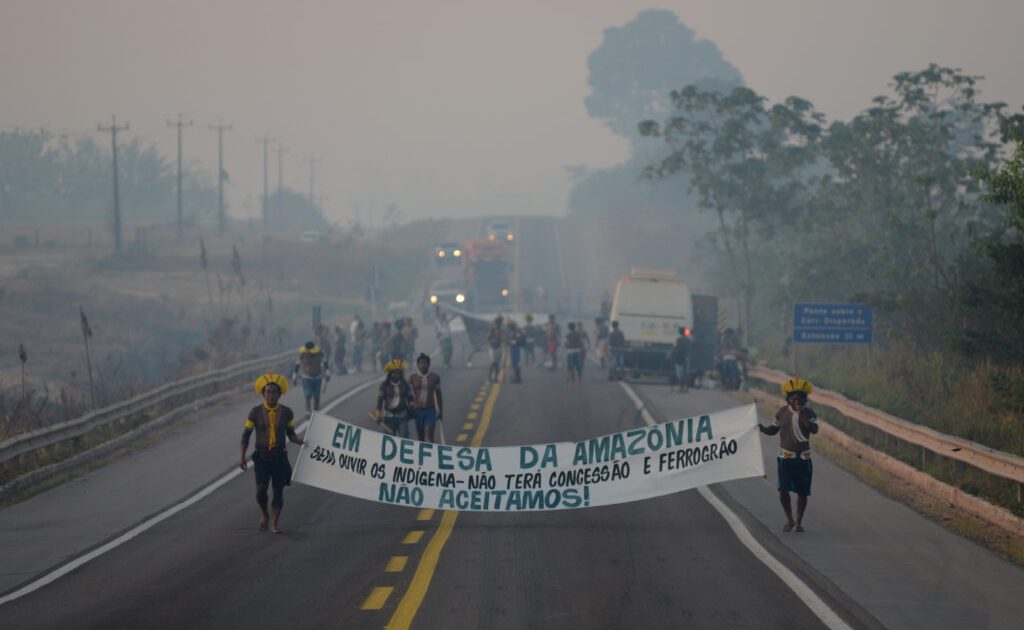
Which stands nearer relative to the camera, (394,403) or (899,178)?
(394,403)

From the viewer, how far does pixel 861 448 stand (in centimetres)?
2189

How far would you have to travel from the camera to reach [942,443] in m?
17.5

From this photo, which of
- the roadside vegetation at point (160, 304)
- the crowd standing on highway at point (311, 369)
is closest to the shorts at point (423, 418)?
the crowd standing on highway at point (311, 369)

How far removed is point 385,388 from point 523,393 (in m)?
15.4

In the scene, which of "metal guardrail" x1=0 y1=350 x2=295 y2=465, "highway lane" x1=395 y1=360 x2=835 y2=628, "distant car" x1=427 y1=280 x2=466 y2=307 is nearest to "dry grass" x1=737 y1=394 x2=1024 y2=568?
"highway lane" x1=395 y1=360 x2=835 y2=628

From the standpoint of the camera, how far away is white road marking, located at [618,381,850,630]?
427 inches

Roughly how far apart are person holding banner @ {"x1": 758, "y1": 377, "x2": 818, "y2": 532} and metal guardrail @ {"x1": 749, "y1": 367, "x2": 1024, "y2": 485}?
2.26 metres

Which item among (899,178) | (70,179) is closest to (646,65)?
(70,179)

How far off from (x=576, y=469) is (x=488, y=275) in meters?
61.0

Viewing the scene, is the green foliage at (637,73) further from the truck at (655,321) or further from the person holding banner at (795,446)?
the person holding banner at (795,446)

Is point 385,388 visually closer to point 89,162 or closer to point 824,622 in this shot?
point 824,622

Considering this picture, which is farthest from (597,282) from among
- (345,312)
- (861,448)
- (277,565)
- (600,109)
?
(277,565)

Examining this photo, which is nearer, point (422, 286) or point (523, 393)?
point (523, 393)

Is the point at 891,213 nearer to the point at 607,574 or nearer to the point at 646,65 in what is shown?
the point at 607,574
